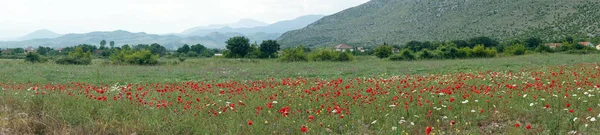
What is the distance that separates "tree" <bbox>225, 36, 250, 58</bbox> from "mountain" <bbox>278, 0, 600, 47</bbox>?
3539 centimetres

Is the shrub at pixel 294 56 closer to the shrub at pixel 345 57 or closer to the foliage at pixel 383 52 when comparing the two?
the shrub at pixel 345 57

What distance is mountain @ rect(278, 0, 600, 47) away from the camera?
68062mm

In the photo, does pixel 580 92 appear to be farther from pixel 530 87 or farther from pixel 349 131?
pixel 349 131

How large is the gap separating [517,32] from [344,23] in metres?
51.3

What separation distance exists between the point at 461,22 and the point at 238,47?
46262 millimetres

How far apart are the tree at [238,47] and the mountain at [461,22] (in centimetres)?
3539

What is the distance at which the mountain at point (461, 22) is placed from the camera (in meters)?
68.1

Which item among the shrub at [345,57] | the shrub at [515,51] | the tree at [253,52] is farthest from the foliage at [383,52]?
the tree at [253,52]

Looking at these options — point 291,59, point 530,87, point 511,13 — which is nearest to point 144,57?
point 291,59

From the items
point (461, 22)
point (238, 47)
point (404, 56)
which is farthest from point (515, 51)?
point (461, 22)

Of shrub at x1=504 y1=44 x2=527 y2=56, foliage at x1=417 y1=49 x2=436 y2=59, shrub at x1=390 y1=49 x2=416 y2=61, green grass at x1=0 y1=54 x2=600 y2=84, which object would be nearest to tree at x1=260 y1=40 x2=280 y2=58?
shrub at x1=390 y1=49 x2=416 y2=61

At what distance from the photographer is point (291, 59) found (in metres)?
43.9

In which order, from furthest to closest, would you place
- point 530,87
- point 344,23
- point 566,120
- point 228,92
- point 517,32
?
point 344,23, point 517,32, point 228,92, point 530,87, point 566,120

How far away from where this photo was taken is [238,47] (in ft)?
185
